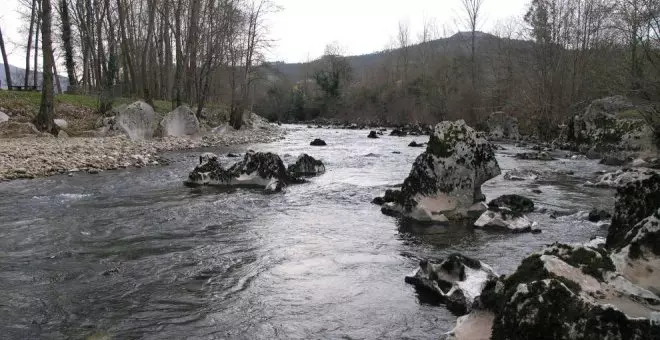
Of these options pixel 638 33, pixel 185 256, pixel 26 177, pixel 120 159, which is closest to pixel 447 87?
pixel 638 33

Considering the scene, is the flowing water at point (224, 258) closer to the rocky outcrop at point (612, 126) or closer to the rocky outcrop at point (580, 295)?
the rocky outcrop at point (580, 295)

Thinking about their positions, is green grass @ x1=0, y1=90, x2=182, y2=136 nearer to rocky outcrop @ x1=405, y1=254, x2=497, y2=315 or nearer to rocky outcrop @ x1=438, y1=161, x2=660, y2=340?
rocky outcrop @ x1=405, y1=254, x2=497, y2=315

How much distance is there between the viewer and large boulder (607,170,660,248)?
20.5ft

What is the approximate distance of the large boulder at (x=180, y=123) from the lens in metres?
28.1

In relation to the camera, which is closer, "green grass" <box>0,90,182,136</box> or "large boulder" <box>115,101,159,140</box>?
"green grass" <box>0,90,182,136</box>

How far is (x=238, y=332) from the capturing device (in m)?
4.90

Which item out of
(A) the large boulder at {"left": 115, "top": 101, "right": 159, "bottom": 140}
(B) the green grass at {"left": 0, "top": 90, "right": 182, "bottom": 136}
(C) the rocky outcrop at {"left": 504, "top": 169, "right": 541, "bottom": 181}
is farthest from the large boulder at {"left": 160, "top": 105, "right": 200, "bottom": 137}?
(C) the rocky outcrop at {"left": 504, "top": 169, "right": 541, "bottom": 181}

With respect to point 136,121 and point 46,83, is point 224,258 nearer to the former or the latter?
point 46,83

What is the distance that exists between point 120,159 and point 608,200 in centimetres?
1464

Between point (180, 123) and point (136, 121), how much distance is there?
3619 millimetres

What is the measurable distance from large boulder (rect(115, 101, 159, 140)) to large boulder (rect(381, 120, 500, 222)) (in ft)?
58.6

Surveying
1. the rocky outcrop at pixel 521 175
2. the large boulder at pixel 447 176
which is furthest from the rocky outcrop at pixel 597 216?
the rocky outcrop at pixel 521 175

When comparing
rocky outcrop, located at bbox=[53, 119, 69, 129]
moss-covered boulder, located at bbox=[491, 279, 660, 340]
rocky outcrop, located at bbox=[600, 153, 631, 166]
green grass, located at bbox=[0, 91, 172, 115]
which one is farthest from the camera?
rocky outcrop, located at bbox=[53, 119, 69, 129]

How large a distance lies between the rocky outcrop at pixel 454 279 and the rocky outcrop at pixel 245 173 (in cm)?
792
